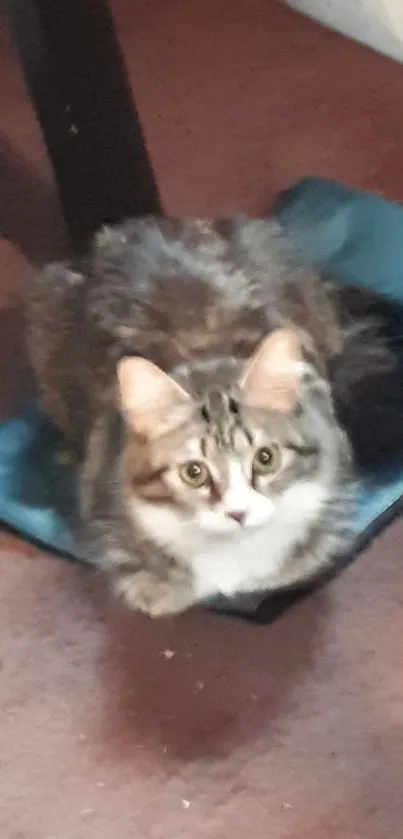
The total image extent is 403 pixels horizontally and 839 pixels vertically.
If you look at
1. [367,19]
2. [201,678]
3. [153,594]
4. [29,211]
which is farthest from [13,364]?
[367,19]

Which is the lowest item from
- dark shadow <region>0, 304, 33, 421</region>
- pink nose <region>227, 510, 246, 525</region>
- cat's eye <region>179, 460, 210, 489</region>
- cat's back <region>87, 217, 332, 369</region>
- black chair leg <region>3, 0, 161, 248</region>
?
dark shadow <region>0, 304, 33, 421</region>

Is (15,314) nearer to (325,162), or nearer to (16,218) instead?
(16,218)

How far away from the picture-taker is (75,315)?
1.52m

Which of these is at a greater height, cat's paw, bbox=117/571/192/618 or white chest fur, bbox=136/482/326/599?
white chest fur, bbox=136/482/326/599

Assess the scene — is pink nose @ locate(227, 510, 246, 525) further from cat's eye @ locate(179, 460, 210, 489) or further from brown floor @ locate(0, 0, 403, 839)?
brown floor @ locate(0, 0, 403, 839)

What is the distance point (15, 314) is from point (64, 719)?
761mm

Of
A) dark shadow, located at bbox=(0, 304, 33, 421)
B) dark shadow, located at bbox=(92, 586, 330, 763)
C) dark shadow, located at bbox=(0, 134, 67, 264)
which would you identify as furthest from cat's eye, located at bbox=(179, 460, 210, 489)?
dark shadow, located at bbox=(0, 134, 67, 264)

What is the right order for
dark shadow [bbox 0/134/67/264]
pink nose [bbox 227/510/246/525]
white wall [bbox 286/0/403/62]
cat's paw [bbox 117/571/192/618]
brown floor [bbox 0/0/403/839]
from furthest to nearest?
white wall [bbox 286/0/403/62] < dark shadow [bbox 0/134/67/264] < cat's paw [bbox 117/571/192/618] < brown floor [bbox 0/0/403/839] < pink nose [bbox 227/510/246/525]

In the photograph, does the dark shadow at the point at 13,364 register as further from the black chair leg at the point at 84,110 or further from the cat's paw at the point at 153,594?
the cat's paw at the point at 153,594

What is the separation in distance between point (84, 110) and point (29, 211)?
404mm

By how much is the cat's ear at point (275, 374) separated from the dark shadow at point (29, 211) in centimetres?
85

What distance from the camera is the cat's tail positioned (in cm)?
154

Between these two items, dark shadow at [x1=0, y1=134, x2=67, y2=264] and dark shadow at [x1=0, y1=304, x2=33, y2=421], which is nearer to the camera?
dark shadow at [x1=0, y1=304, x2=33, y2=421]

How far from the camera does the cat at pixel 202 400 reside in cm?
118
